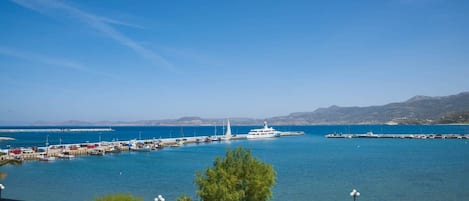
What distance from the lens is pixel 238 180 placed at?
17.8m

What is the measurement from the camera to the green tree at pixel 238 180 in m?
17.3

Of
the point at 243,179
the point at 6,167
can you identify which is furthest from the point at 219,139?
the point at 243,179

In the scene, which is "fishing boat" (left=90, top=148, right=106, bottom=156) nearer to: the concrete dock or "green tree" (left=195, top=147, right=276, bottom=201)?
the concrete dock

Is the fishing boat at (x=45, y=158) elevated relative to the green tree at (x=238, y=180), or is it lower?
lower

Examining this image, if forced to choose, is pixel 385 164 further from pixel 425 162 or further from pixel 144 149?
pixel 144 149

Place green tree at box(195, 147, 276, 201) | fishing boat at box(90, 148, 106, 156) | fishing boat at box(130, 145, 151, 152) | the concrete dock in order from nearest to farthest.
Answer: green tree at box(195, 147, 276, 201), the concrete dock, fishing boat at box(90, 148, 106, 156), fishing boat at box(130, 145, 151, 152)

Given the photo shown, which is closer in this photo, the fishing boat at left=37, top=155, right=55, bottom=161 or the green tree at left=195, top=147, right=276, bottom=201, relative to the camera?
the green tree at left=195, top=147, right=276, bottom=201

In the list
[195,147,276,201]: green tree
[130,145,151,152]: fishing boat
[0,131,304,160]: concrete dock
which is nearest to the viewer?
[195,147,276,201]: green tree

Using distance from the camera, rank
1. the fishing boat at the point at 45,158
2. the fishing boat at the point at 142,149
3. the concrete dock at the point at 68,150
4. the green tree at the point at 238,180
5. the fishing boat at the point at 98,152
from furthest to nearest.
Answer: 1. the fishing boat at the point at 142,149
2. the fishing boat at the point at 98,152
3. the concrete dock at the point at 68,150
4. the fishing boat at the point at 45,158
5. the green tree at the point at 238,180

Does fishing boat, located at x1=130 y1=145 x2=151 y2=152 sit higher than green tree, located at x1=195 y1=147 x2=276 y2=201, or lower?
lower

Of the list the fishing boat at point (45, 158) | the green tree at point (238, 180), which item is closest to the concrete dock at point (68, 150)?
the fishing boat at point (45, 158)

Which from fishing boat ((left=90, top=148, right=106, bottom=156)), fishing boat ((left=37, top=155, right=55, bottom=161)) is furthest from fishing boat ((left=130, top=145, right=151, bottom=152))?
fishing boat ((left=37, top=155, right=55, bottom=161))

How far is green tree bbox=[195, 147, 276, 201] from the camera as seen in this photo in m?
17.3

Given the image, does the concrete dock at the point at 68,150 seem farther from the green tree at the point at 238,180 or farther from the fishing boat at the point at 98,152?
the green tree at the point at 238,180
